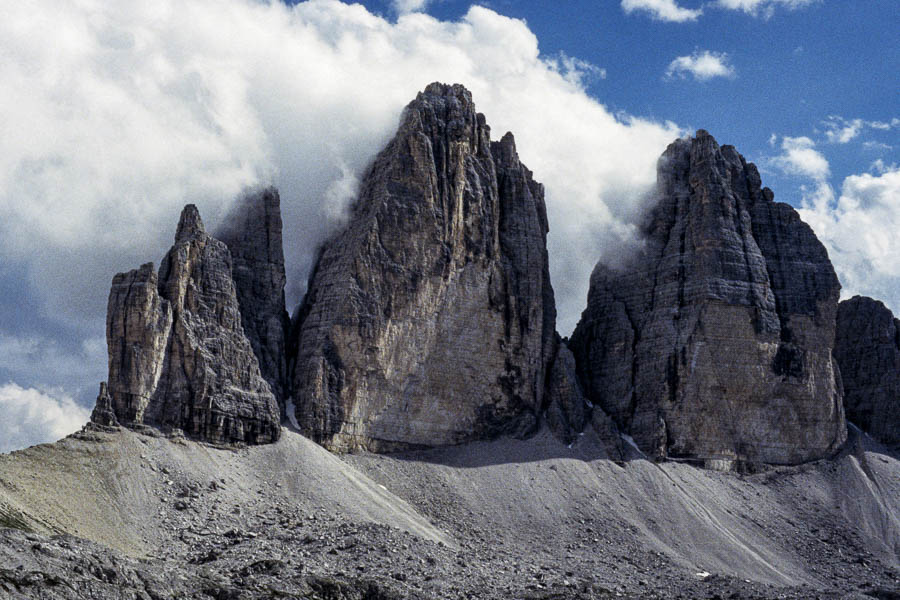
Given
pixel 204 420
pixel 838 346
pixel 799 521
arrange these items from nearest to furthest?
pixel 204 420 < pixel 799 521 < pixel 838 346

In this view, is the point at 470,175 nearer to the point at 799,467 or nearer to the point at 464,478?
the point at 464,478

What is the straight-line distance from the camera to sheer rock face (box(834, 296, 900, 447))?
126 metres

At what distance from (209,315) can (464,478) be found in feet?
75.1

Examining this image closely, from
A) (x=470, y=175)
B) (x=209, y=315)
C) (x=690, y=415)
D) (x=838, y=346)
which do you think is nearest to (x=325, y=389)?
(x=209, y=315)

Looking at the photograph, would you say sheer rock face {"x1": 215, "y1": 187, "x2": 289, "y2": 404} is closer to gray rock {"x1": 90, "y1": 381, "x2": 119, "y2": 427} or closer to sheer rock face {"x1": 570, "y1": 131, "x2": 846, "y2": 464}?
gray rock {"x1": 90, "y1": 381, "x2": 119, "y2": 427}

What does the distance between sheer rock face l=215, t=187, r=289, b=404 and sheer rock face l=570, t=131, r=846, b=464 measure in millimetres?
30220

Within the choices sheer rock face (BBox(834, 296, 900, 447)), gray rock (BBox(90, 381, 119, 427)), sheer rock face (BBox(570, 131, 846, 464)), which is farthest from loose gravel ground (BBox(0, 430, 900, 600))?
sheer rock face (BBox(834, 296, 900, 447))

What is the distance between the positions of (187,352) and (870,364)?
6898 centimetres

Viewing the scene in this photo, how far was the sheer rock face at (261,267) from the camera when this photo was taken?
104 meters

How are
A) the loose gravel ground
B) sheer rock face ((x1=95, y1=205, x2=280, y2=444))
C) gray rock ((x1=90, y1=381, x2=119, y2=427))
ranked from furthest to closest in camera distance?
sheer rock face ((x1=95, y1=205, x2=280, y2=444))
gray rock ((x1=90, y1=381, x2=119, y2=427))
the loose gravel ground

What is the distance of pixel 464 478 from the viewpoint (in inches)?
4023

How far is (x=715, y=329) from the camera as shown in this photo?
117 m

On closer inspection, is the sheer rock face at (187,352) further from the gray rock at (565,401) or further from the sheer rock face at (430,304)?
the gray rock at (565,401)

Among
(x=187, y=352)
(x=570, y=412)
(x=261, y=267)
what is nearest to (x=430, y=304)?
(x=261, y=267)
